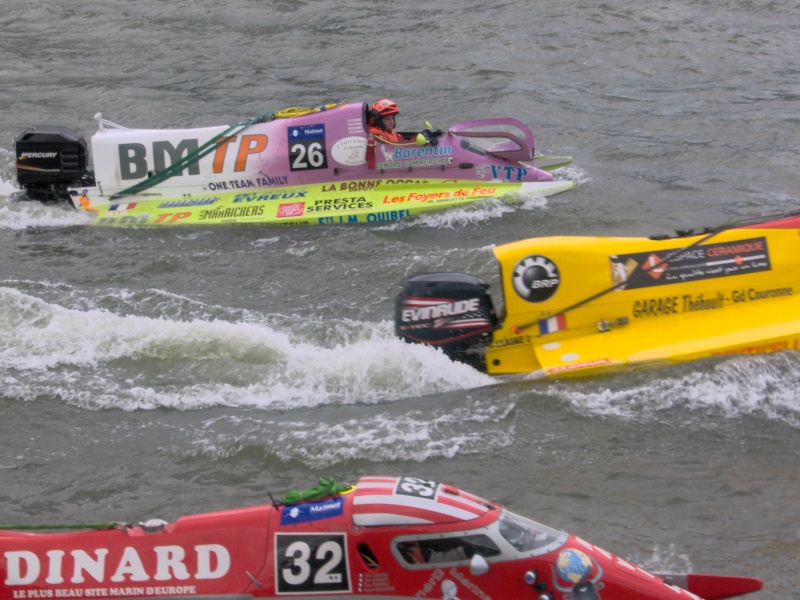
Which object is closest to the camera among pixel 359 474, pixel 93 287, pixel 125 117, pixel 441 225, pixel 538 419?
pixel 359 474

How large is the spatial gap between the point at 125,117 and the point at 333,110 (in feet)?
24.0

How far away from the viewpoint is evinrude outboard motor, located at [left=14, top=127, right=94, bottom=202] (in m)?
15.5

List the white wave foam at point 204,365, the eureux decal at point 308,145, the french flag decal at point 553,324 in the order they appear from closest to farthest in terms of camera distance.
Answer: the french flag decal at point 553,324, the white wave foam at point 204,365, the eureux decal at point 308,145

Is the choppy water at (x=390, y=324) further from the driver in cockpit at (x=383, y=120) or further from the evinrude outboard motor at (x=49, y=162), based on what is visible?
the driver in cockpit at (x=383, y=120)

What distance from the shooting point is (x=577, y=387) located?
945 centimetres

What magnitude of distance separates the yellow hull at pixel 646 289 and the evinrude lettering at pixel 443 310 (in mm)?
336

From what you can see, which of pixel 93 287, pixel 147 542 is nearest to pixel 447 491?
pixel 147 542

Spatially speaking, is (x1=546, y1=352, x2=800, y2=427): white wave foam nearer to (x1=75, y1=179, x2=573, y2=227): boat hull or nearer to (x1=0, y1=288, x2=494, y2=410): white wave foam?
(x1=0, y1=288, x2=494, y2=410): white wave foam

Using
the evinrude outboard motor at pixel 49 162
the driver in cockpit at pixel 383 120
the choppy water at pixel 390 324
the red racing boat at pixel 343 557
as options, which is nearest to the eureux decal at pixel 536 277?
the choppy water at pixel 390 324

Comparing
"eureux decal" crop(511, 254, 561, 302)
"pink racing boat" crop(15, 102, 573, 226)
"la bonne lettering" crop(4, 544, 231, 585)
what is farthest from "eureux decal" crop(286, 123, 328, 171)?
"la bonne lettering" crop(4, 544, 231, 585)

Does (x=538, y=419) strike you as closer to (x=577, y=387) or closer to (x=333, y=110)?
(x=577, y=387)

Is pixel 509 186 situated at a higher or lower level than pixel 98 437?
higher

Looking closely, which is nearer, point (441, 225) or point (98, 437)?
point (98, 437)

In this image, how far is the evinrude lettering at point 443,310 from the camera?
9617mm
